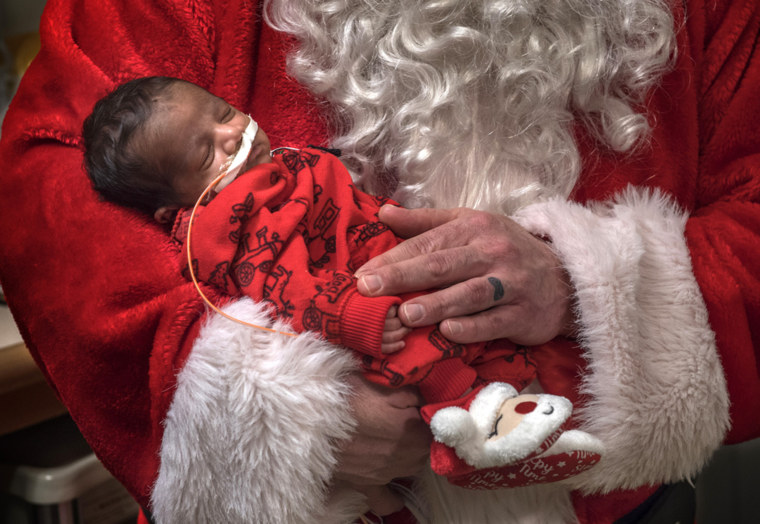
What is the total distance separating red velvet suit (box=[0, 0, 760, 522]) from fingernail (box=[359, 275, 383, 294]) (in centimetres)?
24

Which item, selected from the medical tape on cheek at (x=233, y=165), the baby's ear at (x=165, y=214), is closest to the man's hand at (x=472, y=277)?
the medical tape on cheek at (x=233, y=165)

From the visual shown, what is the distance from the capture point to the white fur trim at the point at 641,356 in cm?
96

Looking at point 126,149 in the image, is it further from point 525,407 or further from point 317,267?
point 525,407

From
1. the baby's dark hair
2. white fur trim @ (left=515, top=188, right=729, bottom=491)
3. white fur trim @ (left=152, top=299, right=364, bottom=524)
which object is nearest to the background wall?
the baby's dark hair

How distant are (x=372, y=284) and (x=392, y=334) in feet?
0.24

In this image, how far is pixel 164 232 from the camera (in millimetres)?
1040

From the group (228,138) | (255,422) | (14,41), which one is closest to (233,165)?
(228,138)

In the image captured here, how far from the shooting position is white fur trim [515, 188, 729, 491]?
3.14 ft

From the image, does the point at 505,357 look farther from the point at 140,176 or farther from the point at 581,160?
the point at 140,176

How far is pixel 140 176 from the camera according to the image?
98 centimetres

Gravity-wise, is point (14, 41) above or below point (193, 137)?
below

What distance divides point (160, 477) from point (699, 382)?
2.64ft

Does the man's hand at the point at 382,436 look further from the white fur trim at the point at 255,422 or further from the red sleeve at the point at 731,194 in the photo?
the red sleeve at the point at 731,194

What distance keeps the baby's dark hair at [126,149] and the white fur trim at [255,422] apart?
24 cm
